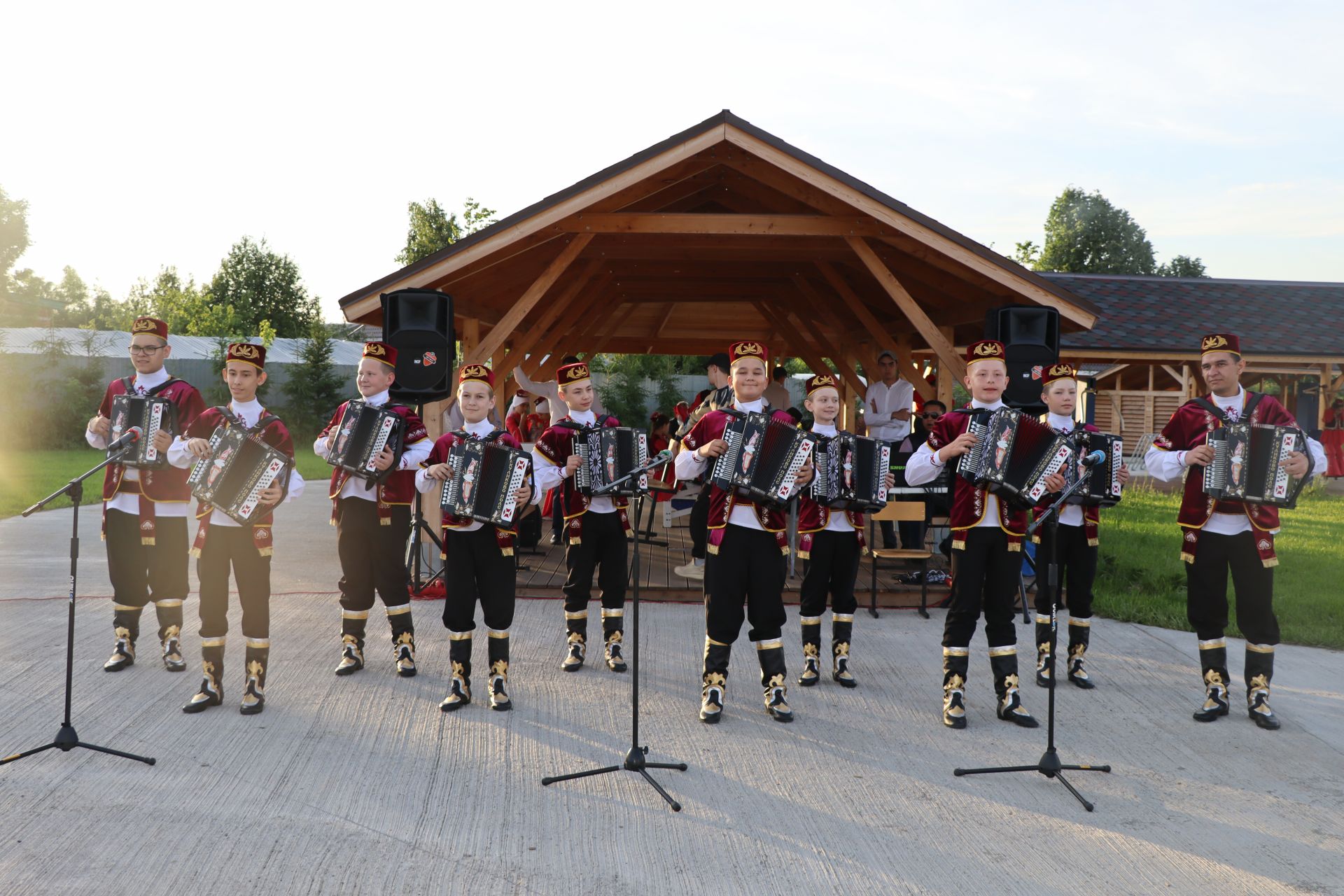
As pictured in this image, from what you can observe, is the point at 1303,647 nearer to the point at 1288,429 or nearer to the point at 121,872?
the point at 1288,429

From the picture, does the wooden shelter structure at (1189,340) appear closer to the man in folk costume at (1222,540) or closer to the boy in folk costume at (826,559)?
the man in folk costume at (1222,540)

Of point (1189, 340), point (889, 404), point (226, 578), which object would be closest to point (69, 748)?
point (226, 578)

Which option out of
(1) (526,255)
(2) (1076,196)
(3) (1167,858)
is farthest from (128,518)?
(2) (1076,196)

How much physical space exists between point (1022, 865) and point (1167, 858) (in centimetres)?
62

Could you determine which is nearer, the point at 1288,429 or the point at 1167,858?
the point at 1167,858

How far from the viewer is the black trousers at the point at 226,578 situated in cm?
561

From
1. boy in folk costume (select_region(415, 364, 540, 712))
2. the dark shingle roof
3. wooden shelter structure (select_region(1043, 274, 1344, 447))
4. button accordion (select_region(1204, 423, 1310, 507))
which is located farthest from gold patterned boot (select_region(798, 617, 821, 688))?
the dark shingle roof

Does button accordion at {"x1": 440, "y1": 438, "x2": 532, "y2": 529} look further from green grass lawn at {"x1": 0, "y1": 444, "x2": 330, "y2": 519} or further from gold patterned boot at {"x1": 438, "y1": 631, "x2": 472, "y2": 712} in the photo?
green grass lawn at {"x1": 0, "y1": 444, "x2": 330, "y2": 519}

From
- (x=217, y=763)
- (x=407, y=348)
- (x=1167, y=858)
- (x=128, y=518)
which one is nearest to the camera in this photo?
(x=1167, y=858)

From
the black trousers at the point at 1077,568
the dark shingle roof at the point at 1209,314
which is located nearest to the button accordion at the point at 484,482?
the black trousers at the point at 1077,568

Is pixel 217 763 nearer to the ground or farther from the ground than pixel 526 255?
nearer to the ground

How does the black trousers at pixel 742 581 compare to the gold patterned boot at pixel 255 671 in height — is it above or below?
above

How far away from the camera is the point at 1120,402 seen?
26.4 m

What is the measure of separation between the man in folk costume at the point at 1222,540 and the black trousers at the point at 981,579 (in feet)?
3.53
